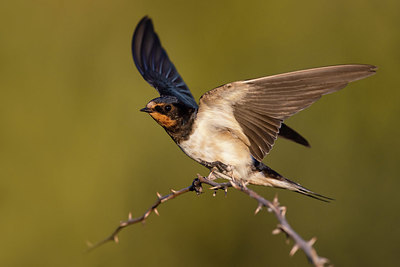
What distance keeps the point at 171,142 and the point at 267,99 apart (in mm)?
1330

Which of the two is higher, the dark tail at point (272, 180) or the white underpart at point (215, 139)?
the white underpart at point (215, 139)

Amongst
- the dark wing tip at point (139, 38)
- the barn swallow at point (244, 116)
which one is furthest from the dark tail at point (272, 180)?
the dark wing tip at point (139, 38)

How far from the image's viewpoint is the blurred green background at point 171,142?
302 cm

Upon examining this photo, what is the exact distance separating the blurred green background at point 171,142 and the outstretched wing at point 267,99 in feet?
3.25

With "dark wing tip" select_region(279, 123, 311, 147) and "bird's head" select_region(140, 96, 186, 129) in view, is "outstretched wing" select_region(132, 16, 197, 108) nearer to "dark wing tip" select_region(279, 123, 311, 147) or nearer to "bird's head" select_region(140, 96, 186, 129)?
"bird's head" select_region(140, 96, 186, 129)

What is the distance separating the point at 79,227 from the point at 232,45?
1.57 m

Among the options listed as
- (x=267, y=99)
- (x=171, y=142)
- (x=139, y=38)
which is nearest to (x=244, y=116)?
(x=267, y=99)

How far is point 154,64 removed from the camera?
3.10m

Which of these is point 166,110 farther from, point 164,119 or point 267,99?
point 267,99

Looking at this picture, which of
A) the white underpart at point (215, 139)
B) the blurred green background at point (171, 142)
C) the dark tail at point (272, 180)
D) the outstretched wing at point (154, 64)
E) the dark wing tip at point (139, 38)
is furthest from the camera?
the blurred green background at point (171, 142)

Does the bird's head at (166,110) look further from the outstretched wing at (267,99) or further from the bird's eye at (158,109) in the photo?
the outstretched wing at (267,99)

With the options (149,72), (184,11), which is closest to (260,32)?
(184,11)

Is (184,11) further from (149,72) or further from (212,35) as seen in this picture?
(149,72)

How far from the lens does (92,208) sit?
3.08 m
